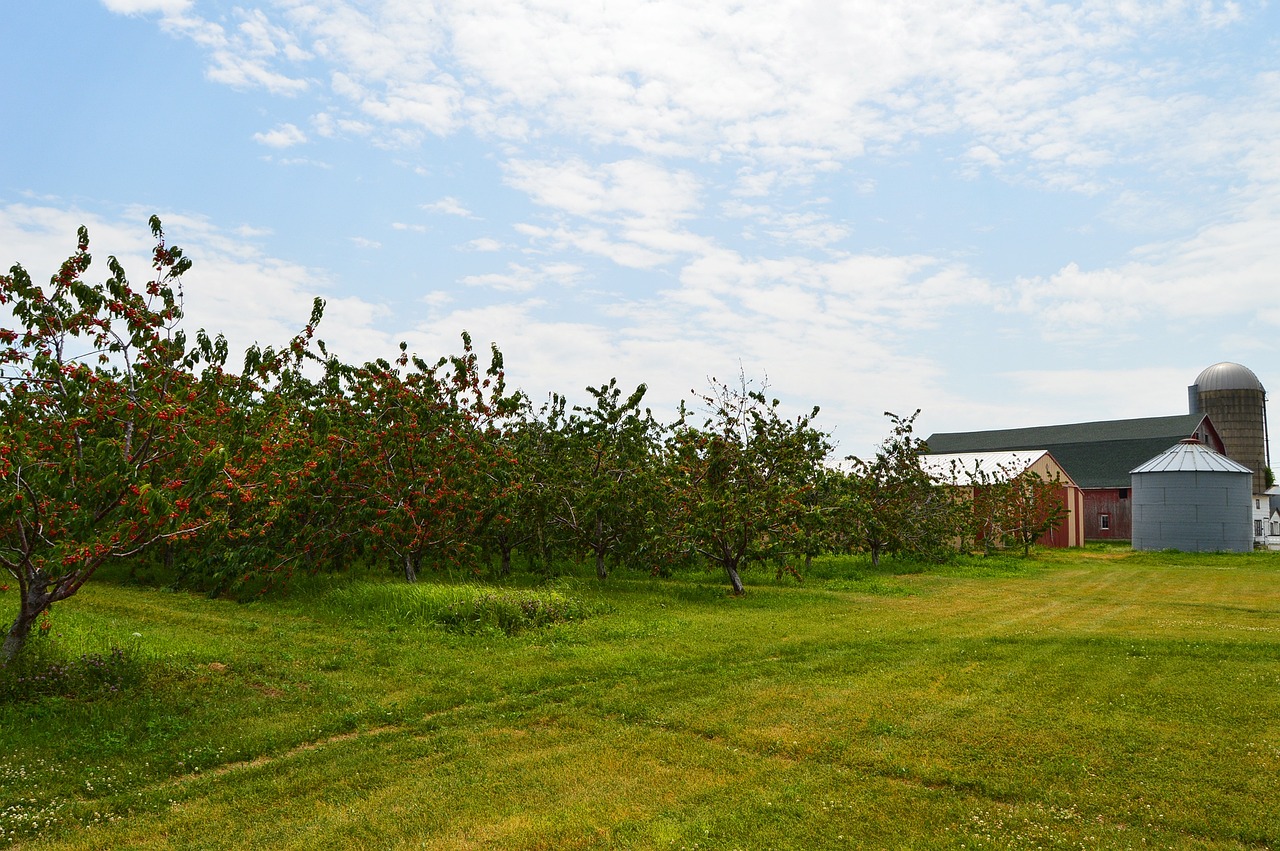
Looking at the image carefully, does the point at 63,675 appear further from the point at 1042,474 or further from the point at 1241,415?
the point at 1241,415

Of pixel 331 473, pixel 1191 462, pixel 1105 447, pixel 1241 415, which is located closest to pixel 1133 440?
pixel 1105 447

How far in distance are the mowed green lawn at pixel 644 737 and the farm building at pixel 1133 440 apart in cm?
4385

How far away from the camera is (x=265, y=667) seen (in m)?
10.4

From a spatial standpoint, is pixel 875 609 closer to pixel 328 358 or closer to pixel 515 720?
pixel 515 720

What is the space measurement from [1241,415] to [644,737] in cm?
7341

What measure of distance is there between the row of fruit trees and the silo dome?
178 feet

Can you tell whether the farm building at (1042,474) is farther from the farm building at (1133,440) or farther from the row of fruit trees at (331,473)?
the row of fruit trees at (331,473)

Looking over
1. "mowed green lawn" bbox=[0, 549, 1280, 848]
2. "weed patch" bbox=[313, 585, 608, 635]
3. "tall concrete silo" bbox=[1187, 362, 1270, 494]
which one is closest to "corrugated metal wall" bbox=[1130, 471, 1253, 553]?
"tall concrete silo" bbox=[1187, 362, 1270, 494]

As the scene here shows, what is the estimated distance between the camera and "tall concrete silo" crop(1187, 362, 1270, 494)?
208 feet

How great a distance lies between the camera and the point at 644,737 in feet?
26.1

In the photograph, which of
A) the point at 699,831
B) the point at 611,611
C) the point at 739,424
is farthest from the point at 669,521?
the point at 699,831

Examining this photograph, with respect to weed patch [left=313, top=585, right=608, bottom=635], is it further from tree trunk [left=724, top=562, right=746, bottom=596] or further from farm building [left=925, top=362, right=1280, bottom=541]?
farm building [left=925, top=362, right=1280, bottom=541]

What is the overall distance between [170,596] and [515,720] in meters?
11.3

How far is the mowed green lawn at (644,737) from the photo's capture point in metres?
5.93
